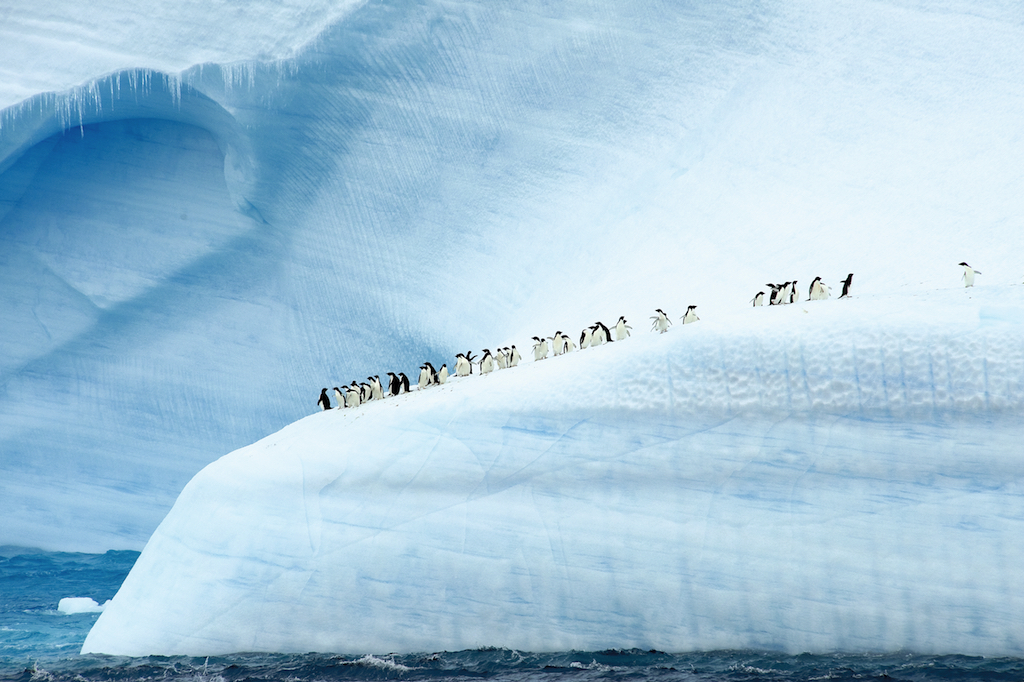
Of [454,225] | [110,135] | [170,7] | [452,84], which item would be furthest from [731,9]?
[110,135]

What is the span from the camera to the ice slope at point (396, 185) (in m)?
15.9

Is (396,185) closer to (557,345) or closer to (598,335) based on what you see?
(557,345)

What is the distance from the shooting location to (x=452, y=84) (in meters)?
17.6

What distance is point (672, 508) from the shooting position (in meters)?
10.9

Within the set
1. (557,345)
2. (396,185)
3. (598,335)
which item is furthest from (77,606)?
(598,335)

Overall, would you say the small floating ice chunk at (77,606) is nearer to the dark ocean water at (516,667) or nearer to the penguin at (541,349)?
the dark ocean water at (516,667)

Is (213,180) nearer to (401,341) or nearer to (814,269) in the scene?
(401,341)

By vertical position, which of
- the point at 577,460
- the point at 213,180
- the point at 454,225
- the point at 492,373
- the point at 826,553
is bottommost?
the point at 826,553

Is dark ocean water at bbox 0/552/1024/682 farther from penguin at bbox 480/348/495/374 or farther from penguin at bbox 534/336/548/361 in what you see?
penguin at bbox 534/336/548/361

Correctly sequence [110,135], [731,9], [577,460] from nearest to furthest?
[577,460] → [731,9] → [110,135]

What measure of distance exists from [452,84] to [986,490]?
11.2 meters

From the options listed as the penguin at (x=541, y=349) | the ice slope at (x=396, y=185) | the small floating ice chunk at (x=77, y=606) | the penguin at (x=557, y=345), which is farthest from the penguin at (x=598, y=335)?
the small floating ice chunk at (x=77, y=606)

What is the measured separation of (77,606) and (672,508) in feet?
33.7

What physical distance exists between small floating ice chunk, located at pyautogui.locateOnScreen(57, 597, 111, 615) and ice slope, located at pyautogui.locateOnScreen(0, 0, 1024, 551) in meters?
3.07
